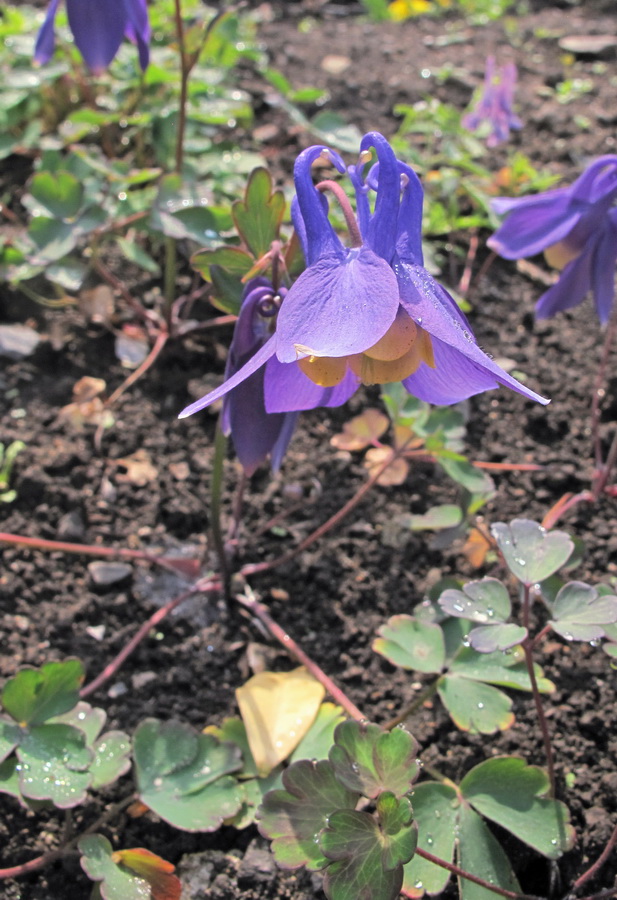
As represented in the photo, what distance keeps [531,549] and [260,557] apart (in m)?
0.57

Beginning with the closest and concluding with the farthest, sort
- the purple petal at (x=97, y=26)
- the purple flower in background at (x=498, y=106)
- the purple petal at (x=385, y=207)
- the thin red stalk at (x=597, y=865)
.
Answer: the purple petal at (x=385, y=207)
the thin red stalk at (x=597, y=865)
the purple petal at (x=97, y=26)
the purple flower in background at (x=498, y=106)

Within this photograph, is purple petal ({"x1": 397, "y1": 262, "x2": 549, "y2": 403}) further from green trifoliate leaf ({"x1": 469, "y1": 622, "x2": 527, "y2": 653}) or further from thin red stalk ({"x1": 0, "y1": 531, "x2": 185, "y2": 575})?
thin red stalk ({"x1": 0, "y1": 531, "x2": 185, "y2": 575})

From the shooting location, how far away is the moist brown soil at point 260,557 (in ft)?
3.84

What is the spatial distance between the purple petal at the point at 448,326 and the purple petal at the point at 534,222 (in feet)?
2.02

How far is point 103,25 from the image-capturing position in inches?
60.1

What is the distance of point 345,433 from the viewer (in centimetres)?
163

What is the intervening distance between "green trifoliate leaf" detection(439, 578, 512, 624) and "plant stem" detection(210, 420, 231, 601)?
39 centimetres

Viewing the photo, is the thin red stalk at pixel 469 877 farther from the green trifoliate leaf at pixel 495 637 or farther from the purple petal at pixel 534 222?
the purple petal at pixel 534 222

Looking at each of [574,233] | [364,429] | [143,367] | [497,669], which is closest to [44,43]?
[143,367]

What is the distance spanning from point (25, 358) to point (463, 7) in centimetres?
250

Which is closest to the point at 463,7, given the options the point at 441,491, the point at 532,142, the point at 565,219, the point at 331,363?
the point at 532,142

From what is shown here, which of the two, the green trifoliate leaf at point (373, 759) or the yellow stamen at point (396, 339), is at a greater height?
the yellow stamen at point (396, 339)

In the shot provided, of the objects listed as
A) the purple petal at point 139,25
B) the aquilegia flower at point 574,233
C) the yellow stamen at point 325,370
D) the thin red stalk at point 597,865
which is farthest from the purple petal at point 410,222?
the purple petal at point 139,25

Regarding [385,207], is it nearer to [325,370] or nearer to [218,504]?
[325,370]
